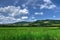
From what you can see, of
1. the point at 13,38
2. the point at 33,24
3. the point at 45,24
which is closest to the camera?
the point at 13,38

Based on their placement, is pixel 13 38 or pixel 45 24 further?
pixel 45 24

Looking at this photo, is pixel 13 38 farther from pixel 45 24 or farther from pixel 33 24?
pixel 45 24

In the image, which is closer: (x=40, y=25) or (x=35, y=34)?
(x=35, y=34)

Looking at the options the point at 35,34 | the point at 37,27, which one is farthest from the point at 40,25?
the point at 35,34

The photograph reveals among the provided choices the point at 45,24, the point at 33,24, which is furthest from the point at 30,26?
the point at 45,24

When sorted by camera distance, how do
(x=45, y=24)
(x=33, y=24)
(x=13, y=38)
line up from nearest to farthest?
(x=13, y=38)
(x=33, y=24)
(x=45, y=24)

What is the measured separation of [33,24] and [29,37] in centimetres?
232

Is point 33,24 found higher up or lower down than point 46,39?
higher up

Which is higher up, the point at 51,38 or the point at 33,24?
the point at 33,24

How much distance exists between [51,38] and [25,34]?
0.98m

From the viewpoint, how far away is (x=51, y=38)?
774 cm

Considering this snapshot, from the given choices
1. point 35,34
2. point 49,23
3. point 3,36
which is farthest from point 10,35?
point 49,23

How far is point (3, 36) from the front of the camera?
25.0 feet

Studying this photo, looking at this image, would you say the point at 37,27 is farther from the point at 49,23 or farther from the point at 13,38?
the point at 13,38
